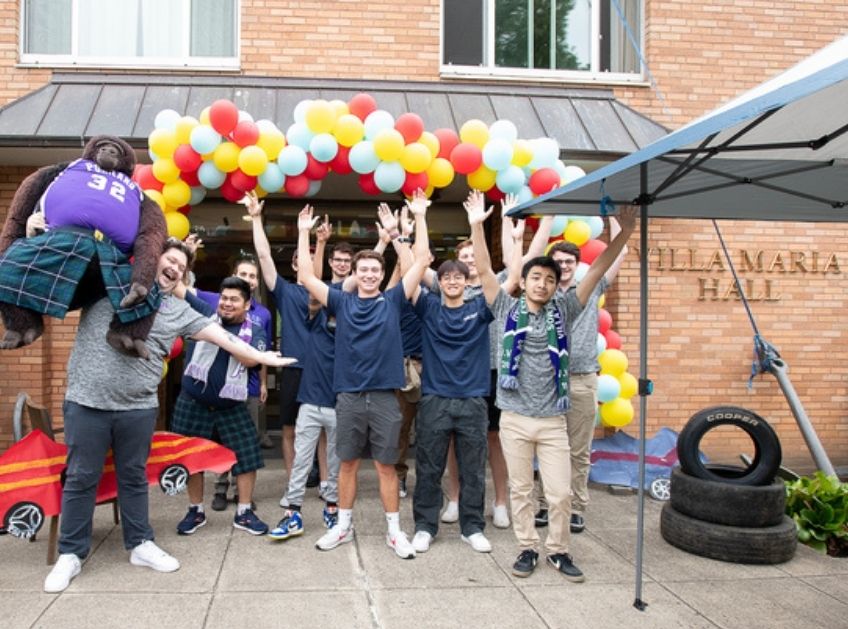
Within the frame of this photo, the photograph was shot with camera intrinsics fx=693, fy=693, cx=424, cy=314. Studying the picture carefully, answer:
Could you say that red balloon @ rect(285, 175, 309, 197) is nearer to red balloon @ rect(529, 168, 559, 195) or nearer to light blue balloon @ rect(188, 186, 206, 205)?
light blue balloon @ rect(188, 186, 206, 205)

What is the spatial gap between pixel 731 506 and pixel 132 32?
286 inches

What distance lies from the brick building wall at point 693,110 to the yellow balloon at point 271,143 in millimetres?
2195

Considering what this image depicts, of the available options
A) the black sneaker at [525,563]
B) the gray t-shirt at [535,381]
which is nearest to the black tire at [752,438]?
the gray t-shirt at [535,381]

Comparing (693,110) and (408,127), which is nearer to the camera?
(408,127)

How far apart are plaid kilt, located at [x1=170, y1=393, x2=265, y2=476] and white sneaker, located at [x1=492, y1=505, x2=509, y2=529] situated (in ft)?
5.69

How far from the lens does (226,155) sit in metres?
5.12

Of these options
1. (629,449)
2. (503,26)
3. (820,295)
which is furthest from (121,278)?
(820,295)

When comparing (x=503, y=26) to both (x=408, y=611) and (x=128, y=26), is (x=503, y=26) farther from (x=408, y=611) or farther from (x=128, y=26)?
(x=408, y=611)

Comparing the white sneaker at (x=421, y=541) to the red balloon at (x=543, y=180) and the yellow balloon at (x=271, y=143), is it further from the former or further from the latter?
the yellow balloon at (x=271, y=143)

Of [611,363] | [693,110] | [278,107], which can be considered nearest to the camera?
[611,363]

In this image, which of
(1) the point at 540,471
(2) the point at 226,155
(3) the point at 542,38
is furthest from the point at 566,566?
(3) the point at 542,38

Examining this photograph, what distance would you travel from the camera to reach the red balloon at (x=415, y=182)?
5.27m

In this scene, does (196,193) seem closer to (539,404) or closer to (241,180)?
(241,180)

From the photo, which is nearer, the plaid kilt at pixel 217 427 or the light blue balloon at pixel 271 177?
the plaid kilt at pixel 217 427
